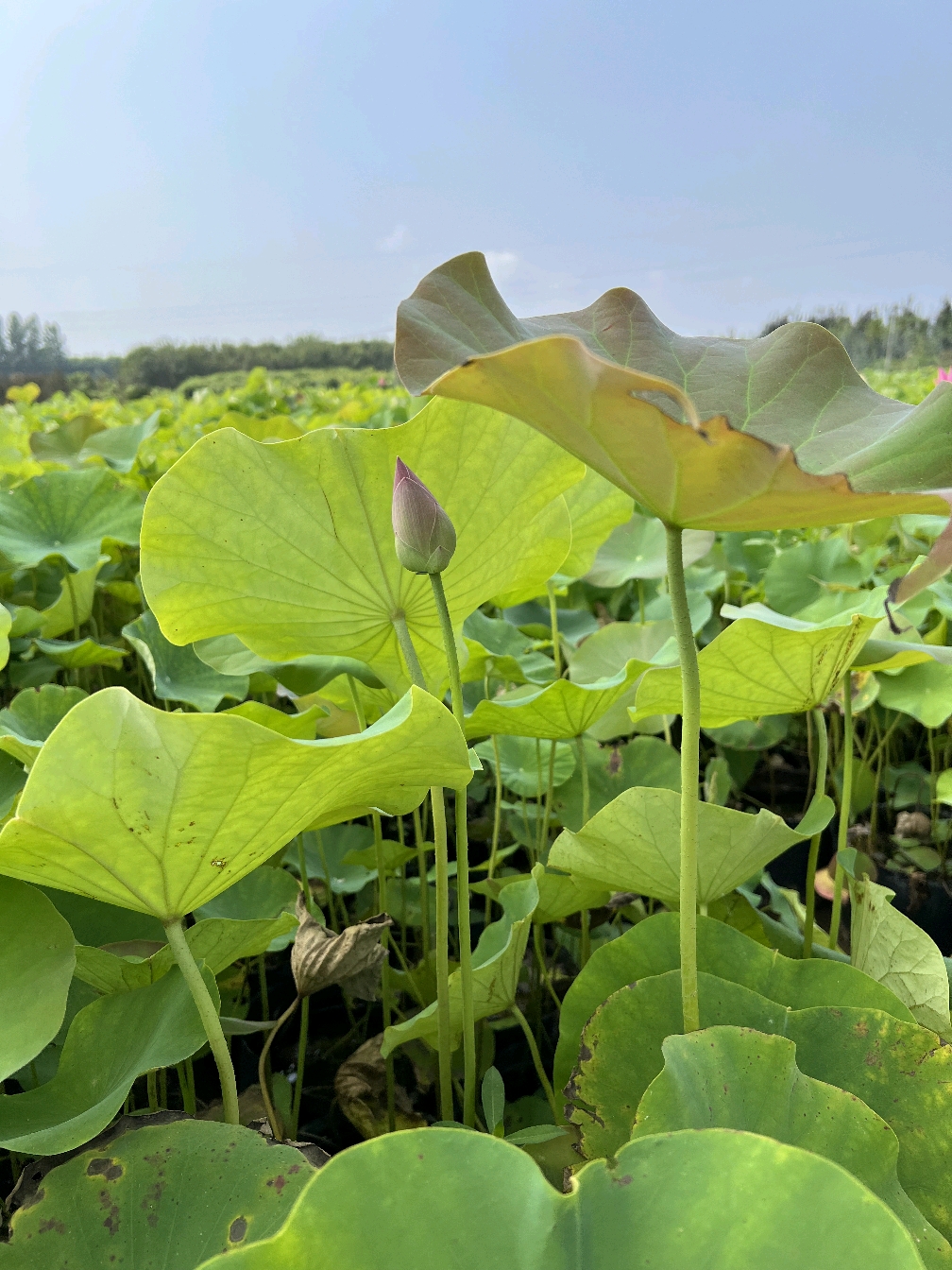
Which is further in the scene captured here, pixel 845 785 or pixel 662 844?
pixel 845 785

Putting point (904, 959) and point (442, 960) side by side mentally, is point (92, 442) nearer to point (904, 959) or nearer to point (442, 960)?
point (442, 960)

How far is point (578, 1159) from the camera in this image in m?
0.47

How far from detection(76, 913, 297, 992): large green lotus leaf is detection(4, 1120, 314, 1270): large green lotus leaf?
0.11 m

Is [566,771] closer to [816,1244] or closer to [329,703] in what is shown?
[329,703]

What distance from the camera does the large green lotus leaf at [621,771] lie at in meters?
0.89

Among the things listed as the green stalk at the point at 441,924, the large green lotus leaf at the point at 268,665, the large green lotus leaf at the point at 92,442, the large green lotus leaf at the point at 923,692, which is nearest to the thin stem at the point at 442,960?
the green stalk at the point at 441,924

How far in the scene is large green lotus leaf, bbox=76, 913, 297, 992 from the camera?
474 mm

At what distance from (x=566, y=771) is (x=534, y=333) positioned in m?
0.57

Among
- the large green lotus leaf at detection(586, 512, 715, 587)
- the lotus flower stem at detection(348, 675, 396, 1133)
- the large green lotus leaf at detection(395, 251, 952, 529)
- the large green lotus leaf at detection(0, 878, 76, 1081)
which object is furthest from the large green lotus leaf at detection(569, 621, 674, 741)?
the large green lotus leaf at detection(0, 878, 76, 1081)

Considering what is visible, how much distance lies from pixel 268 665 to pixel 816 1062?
1.63ft

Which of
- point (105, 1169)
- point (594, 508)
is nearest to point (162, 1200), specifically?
point (105, 1169)

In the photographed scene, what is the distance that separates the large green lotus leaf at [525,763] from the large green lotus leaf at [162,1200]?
0.56 metres

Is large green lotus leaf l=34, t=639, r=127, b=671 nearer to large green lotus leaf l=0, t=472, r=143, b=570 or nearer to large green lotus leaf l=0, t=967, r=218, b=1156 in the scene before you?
large green lotus leaf l=0, t=472, r=143, b=570

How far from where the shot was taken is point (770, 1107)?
365 mm
